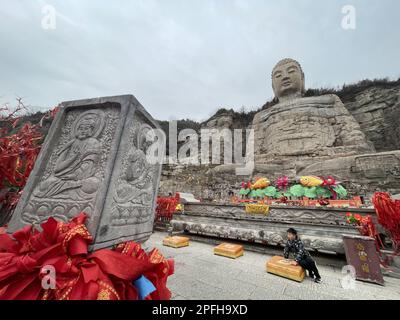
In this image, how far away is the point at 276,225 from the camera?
12.9ft

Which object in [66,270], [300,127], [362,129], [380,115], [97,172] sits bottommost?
[66,270]

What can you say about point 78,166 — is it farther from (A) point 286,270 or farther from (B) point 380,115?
(B) point 380,115

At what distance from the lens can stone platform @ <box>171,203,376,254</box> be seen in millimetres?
3314

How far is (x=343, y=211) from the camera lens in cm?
395

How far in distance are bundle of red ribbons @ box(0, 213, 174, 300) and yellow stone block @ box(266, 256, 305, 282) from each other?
7.03ft

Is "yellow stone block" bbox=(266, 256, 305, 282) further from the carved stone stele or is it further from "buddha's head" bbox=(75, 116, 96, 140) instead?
"buddha's head" bbox=(75, 116, 96, 140)

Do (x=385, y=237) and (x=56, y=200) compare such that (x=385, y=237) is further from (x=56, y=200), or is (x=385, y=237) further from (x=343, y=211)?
(x=56, y=200)

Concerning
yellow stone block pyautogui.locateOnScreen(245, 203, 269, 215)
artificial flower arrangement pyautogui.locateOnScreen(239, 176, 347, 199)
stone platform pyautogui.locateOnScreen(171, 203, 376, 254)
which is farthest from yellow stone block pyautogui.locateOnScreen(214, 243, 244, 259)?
artificial flower arrangement pyautogui.locateOnScreen(239, 176, 347, 199)

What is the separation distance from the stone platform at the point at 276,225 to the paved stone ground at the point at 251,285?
0.52 metres

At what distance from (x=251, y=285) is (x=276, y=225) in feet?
6.41

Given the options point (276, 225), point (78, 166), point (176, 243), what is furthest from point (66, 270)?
point (276, 225)

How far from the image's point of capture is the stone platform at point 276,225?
3.31 metres

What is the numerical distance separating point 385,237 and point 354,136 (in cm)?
1109

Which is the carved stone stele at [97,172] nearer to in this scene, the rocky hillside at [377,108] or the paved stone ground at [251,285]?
the paved stone ground at [251,285]
